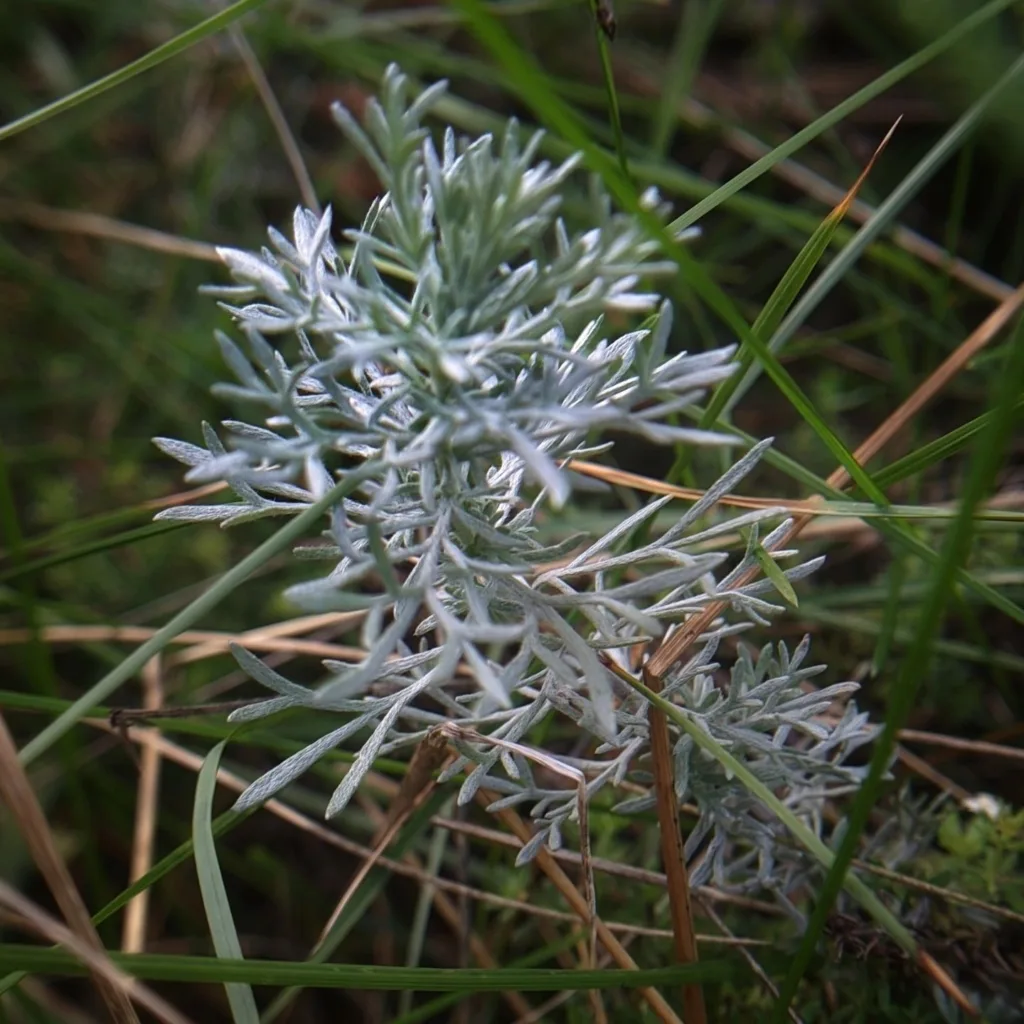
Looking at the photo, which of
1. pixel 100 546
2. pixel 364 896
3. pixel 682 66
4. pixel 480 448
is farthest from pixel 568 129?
pixel 682 66

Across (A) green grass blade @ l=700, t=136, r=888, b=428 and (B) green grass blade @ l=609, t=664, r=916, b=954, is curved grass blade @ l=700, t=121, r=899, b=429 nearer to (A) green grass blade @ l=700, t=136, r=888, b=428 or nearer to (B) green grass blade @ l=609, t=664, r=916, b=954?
(A) green grass blade @ l=700, t=136, r=888, b=428

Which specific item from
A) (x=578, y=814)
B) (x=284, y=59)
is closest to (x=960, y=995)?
(x=578, y=814)

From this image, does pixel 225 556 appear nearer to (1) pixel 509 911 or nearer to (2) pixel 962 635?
(1) pixel 509 911

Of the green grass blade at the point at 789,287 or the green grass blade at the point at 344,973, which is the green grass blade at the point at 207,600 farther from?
the green grass blade at the point at 789,287

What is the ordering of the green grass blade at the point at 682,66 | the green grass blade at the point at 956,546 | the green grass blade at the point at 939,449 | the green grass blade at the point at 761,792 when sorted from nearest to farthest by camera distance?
the green grass blade at the point at 956,546 < the green grass blade at the point at 761,792 < the green grass blade at the point at 939,449 < the green grass blade at the point at 682,66

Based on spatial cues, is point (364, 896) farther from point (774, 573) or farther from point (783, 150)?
point (783, 150)

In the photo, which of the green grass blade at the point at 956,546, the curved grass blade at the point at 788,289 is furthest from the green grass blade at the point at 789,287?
→ the green grass blade at the point at 956,546
